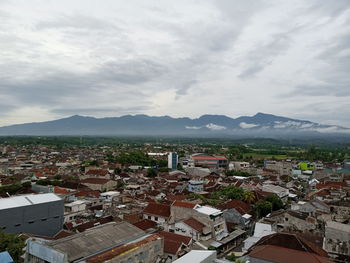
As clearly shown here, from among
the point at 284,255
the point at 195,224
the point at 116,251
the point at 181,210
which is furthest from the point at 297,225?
the point at 116,251

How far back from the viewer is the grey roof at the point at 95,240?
1274 cm

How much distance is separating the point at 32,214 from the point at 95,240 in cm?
837

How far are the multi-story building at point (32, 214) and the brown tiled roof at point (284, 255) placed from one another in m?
14.7

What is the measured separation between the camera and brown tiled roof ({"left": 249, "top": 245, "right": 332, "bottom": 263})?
40.9 ft

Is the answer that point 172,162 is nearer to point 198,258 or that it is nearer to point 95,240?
point 95,240

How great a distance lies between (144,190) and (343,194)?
72.0 feet

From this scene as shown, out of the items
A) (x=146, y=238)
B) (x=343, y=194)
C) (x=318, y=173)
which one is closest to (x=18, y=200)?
(x=146, y=238)

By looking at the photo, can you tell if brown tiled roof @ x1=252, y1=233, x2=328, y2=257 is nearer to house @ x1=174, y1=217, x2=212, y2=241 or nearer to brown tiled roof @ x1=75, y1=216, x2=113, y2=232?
house @ x1=174, y1=217, x2=212, y2=241

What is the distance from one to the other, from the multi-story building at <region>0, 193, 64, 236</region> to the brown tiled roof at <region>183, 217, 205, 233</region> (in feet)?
32.0

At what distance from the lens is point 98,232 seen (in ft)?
48.9

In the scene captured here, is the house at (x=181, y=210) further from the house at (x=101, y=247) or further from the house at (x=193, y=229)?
the house at (x=101, y=247)

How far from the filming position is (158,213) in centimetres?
2236

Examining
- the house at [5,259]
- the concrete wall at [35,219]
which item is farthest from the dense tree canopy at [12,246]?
the concrete wall at [35,219]

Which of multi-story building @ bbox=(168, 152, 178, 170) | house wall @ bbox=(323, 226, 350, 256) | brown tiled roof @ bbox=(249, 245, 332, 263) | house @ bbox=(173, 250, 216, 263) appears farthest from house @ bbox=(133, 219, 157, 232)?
multi-story building @ bbox=(168, 152, 178, 170)
